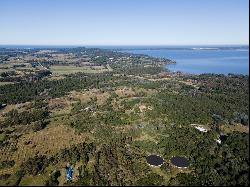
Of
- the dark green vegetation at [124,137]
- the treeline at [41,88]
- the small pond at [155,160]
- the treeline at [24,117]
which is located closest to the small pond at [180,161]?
the dark green vegetation at [124,137]

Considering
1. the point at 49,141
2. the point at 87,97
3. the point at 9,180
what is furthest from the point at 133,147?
the point at 87,97

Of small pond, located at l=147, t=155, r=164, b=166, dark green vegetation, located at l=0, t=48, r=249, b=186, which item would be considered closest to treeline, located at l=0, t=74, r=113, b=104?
dark green vegetation, located at l=0, t=48, r=249, b=186

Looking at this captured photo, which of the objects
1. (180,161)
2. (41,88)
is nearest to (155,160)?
(180,161)

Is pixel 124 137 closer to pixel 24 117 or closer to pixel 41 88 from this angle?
pixel 24 117

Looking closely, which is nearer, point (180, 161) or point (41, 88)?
point (180, 161)

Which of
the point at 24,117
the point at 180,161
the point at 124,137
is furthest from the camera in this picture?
the point at 24,117

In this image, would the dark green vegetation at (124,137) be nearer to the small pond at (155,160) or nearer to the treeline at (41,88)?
the treeline at (41,88)

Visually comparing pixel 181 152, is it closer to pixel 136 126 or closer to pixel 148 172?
pixel 148 172
